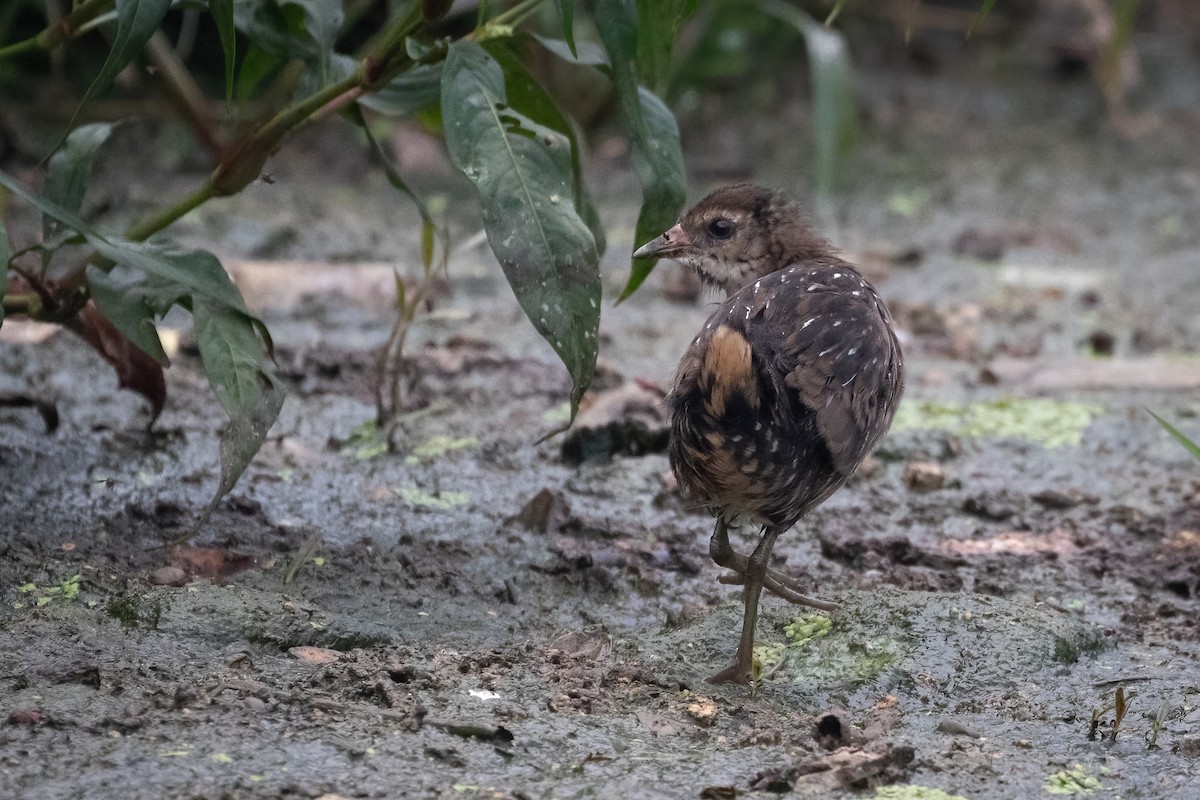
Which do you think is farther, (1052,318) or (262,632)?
(1052,318)

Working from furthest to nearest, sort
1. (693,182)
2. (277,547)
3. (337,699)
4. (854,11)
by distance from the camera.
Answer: (854,11)
(693,182)
(277,547)
(337,699)

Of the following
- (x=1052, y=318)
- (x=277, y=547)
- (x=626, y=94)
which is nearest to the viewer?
(x=626, y=94)

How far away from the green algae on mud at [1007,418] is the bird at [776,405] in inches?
52.3

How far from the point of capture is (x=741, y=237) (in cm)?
391

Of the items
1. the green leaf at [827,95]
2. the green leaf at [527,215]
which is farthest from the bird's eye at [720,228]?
the green leaf at [827,95]

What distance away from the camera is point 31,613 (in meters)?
2.88

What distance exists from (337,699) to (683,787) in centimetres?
67

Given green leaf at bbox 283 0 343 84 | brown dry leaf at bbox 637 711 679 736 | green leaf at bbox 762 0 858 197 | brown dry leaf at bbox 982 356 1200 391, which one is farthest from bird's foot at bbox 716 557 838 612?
green leaf at bbox 762 0 858 197

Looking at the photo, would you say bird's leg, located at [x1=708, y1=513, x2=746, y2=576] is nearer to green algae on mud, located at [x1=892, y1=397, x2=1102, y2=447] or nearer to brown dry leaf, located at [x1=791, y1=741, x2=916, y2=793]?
brown dry leaf, located at [x1=791, y1=741, x2=916, y2=793]

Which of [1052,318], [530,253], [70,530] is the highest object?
[530,253]

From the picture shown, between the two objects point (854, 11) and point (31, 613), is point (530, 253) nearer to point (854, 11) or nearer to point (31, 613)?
point (31, 613)

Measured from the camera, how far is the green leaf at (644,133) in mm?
3023

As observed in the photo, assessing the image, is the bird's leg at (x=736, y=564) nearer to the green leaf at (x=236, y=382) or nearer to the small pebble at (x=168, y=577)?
the green leaf at (x=236, y=382)

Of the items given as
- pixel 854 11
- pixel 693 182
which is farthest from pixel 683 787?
pixel 854 11
